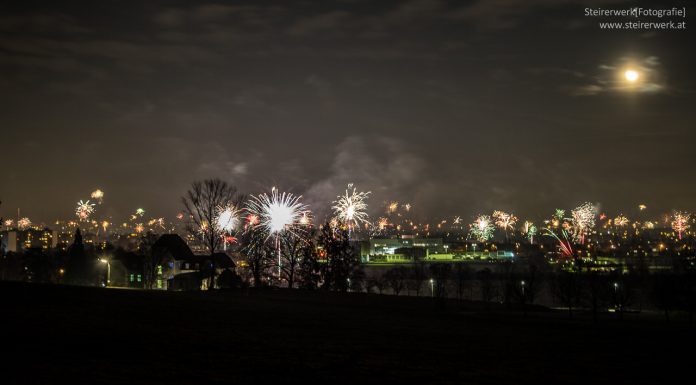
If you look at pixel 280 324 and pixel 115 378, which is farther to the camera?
pixel 280 324

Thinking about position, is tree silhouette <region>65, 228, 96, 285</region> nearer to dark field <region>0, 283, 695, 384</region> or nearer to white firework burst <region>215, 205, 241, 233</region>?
white firework burst <region>215, 205, 241, 233</region>

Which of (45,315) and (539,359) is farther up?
(45,315)

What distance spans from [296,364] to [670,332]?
3379cm

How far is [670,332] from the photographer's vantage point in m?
43.2

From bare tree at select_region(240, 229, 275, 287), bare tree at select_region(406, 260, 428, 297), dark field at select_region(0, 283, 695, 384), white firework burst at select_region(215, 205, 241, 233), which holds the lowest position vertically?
bare tree at select_region(406, 260, 428, 297)

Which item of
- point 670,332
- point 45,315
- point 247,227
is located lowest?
point 670,332

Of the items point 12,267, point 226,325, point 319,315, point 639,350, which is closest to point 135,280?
point 12,267

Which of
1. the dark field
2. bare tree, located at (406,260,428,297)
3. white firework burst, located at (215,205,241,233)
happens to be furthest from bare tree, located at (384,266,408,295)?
the dark field

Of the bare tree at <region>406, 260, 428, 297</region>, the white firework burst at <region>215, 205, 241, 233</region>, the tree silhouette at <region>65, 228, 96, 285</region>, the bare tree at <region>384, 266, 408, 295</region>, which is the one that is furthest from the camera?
the bare tree at <region>406, 260, 428, 297</region>

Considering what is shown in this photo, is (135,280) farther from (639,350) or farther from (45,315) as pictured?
(639,350)

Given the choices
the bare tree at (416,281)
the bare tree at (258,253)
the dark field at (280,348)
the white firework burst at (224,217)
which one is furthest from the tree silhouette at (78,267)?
the dark field at (280,348)

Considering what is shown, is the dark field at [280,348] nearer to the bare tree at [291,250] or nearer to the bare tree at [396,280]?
the bare tree at [291,250]

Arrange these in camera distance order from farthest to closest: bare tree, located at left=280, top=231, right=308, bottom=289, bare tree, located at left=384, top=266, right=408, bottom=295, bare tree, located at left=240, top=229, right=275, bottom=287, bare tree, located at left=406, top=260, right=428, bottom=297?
bare tree, located at left=406, top=260, right=428, bottom=297
bare tree, located at left=384, top=266, right=408, bottom=295
bare tree, located at left=280, top=231, right=308, bottom=289
bare tree, located at left=240, top=229, right=275, bottom=287

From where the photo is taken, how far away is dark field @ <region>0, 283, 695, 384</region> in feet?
59.5
